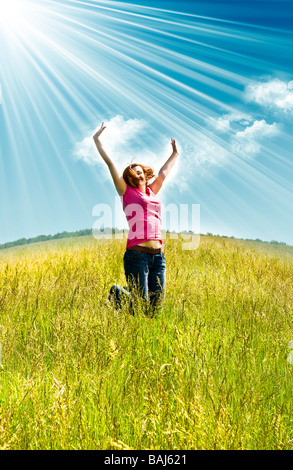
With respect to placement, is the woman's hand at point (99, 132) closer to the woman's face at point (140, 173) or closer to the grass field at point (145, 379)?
the woman's face at point (140, 173)

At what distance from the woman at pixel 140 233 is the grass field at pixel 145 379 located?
0.98 feet

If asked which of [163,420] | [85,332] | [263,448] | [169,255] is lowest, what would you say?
[263,448]

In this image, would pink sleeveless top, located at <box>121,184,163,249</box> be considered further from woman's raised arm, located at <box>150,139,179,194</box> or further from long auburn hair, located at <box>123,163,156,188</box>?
woman's raised arm, located at <box>150,139,179,194</box>

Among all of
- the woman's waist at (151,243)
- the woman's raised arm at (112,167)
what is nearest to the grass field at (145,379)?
the woman's waist at (151,243)

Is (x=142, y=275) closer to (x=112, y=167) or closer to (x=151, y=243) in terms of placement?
(x=151, y=243)

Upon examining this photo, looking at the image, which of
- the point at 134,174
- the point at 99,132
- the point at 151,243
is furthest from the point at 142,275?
the point at 99,132

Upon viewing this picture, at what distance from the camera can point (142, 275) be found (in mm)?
4383

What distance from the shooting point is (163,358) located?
3045mm

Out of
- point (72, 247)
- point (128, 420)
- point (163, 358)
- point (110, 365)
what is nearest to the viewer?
point (128, 420)

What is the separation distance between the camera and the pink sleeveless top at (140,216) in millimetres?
4426

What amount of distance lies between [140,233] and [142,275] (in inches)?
18.2

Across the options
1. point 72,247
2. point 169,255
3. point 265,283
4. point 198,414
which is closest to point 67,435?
point 198,414

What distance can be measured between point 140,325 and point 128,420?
57.6 inches
